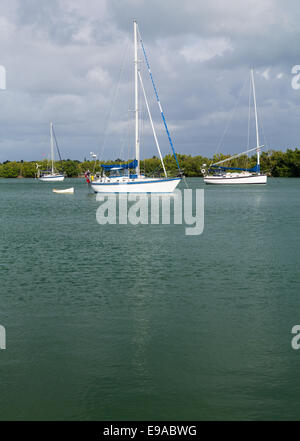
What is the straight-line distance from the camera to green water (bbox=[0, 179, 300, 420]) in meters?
9.66

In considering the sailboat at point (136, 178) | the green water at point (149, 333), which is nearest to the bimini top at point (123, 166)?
the sailboat at point (136, 178)

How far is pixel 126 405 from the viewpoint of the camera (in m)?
9.52

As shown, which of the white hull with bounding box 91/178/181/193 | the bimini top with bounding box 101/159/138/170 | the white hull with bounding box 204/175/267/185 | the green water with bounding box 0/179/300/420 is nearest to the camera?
the green water with bounding box 0/179/300/420

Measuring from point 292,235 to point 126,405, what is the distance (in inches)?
954

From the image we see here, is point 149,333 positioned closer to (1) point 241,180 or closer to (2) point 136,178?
(2) point 136,178

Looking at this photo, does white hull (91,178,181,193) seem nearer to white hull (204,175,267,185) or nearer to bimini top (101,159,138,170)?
bimini top (101,159,138,170)

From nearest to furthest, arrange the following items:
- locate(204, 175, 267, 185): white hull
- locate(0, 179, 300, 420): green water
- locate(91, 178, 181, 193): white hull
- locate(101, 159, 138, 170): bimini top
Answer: locate(0, 179, 300, 420): green water
locate(101, 159, 138, 170): bimini top
locate(91, 178, 181, 193): white hull
locate(204, 175, 267, 185): white hull

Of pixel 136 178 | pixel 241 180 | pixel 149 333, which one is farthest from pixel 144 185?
pixel 149 333

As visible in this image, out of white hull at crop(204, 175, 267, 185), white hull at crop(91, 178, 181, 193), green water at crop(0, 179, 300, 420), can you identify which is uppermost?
white hull at crop(204, 175, 267, 185)

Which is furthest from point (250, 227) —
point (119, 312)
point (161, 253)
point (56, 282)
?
point (119, 312)

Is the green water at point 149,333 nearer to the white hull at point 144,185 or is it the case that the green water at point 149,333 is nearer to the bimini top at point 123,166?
the white hull at point 144,185

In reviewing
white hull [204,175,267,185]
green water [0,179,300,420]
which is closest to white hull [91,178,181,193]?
green water [0,179,300,420]

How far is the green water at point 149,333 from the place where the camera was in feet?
31.7
